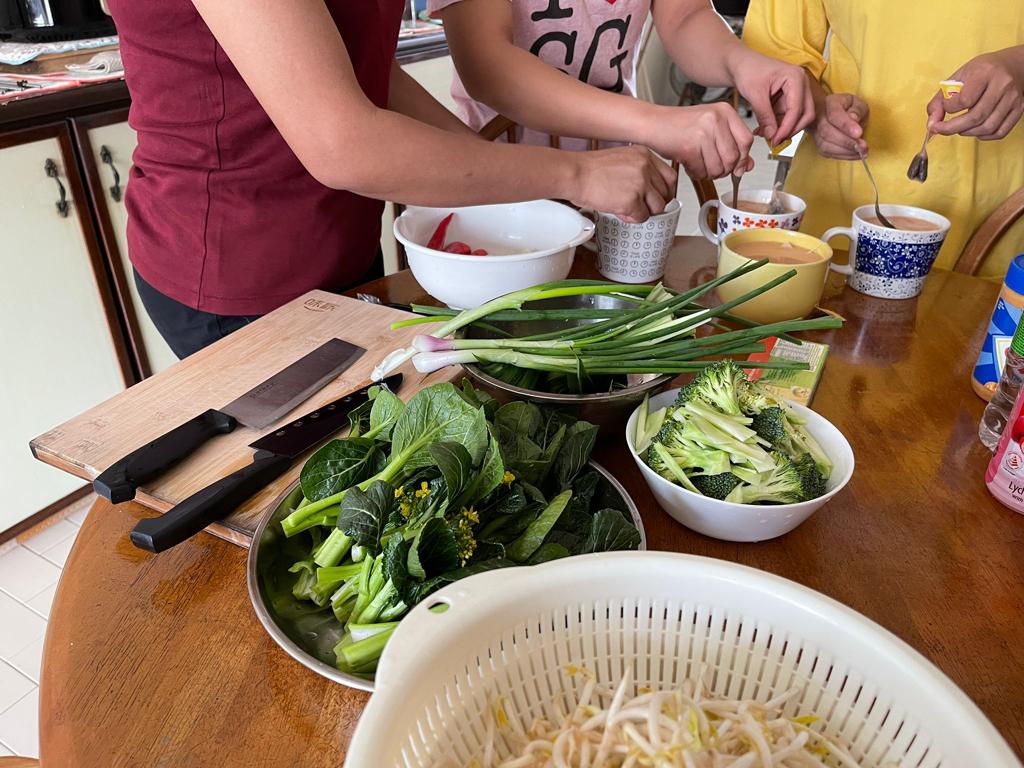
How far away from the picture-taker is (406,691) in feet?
1.30

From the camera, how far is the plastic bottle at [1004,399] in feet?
2.48

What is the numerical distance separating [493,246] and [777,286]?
16.6 inches

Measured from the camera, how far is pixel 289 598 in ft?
1.90

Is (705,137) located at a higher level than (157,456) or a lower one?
higher

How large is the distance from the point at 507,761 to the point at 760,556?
0.31m

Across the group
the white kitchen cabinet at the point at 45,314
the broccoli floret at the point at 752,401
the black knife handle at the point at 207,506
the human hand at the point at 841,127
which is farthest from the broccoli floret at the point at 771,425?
the white kitchen cabinet at the point at 45,314

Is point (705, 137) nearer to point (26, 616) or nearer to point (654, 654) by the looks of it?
point (654, 654)

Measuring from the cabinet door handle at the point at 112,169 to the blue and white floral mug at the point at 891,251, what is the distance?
63.3 inches

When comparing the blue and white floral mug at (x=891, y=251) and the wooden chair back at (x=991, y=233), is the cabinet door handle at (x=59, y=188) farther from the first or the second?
the wooden chair back at (x=991, y=233)

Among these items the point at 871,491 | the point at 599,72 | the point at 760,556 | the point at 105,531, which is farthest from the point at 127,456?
the point at 599,72

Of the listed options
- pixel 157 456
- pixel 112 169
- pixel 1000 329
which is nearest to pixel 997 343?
pixel 1000 329

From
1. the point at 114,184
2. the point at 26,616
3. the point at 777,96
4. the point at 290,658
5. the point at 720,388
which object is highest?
the point at 777,96

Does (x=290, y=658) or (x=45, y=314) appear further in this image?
(x=45, y=314)

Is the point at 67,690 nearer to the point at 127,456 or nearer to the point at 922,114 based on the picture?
the point at 127,456
